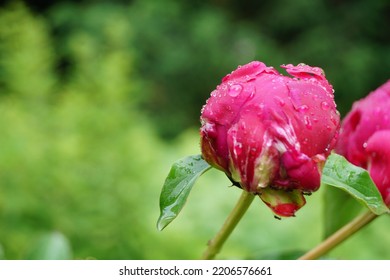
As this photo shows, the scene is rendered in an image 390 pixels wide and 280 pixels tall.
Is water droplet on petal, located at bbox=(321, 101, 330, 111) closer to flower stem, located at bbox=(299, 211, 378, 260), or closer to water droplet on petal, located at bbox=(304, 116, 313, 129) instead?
water droplet on petal, located at bbox=(304, 116, 313, 129)

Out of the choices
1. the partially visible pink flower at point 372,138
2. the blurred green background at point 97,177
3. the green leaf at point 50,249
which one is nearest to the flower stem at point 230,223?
the partially visible pink flower at point 372,138

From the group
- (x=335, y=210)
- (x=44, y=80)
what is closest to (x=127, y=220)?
(x=44, y=80)

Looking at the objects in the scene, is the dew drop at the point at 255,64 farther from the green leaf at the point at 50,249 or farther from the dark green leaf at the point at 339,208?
the green leaf at the point at 50,249

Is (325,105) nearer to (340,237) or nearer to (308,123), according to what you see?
(308,123)

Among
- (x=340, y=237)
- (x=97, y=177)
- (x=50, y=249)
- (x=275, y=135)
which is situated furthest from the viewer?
(x=97, y=177)

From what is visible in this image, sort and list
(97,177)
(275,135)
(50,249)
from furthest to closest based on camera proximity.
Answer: (97,177)
(50,249)
(275,135)

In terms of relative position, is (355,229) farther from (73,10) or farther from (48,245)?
(73,10)

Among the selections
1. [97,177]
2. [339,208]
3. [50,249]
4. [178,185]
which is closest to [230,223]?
[178,185]
